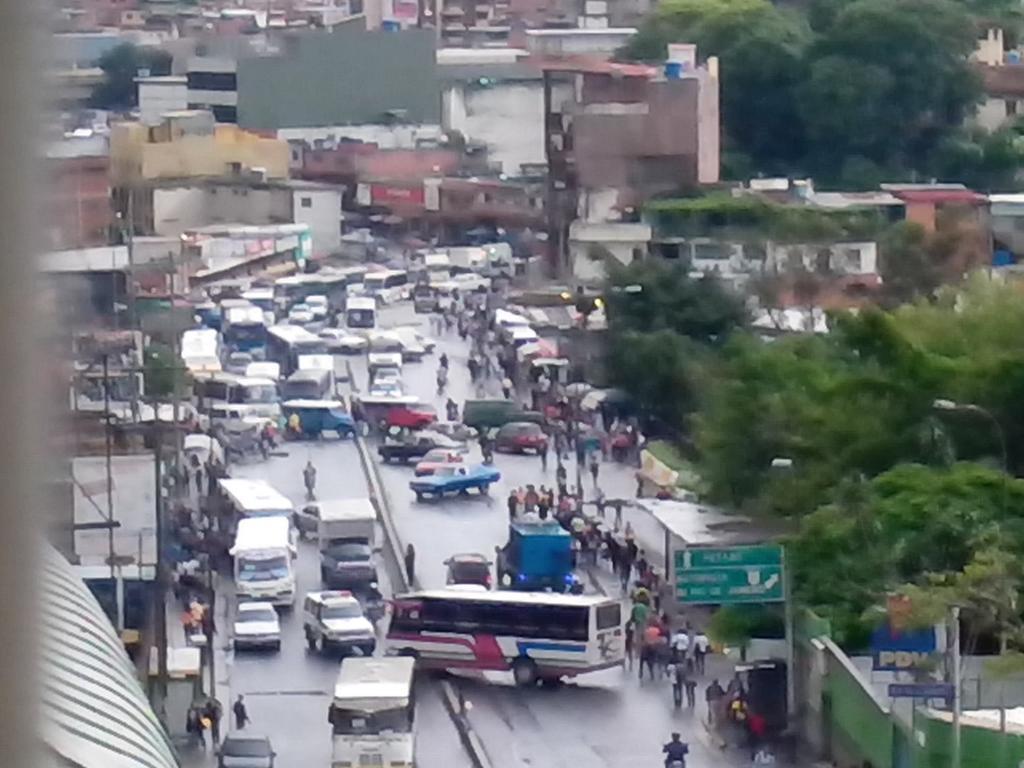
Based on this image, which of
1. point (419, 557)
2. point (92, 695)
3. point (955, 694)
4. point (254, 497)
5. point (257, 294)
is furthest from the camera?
point (257, 294)

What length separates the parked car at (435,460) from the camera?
573 cm

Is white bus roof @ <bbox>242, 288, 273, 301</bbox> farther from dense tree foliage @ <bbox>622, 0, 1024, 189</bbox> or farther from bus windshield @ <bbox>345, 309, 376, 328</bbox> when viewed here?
dense tree foliage @ <bbox>622, 0, 1024, 189</bbox>

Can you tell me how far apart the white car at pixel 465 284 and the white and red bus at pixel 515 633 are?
4.85 metres

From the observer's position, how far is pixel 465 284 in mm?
8836

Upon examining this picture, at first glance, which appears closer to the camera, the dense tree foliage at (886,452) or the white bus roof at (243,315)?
the dense tree foliage at (886,452)

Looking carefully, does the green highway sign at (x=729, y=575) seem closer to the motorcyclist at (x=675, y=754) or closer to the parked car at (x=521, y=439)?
the motorcyclist at (x=675, y=754)

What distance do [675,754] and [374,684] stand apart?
517 mm

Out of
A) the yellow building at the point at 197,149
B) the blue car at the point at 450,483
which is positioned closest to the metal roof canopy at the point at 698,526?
the blue car at the point at 450,483

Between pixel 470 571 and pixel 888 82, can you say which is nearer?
pixel 470 571

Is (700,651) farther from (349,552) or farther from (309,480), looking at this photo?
(309,480)

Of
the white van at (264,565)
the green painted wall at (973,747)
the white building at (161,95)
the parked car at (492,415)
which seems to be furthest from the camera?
the white building at (161,95)

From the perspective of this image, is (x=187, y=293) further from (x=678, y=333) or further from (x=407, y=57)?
(x=407, y=57)

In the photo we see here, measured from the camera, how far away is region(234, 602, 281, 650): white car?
4.07 meters

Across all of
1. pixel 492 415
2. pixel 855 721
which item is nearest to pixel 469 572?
pixel 855 721
